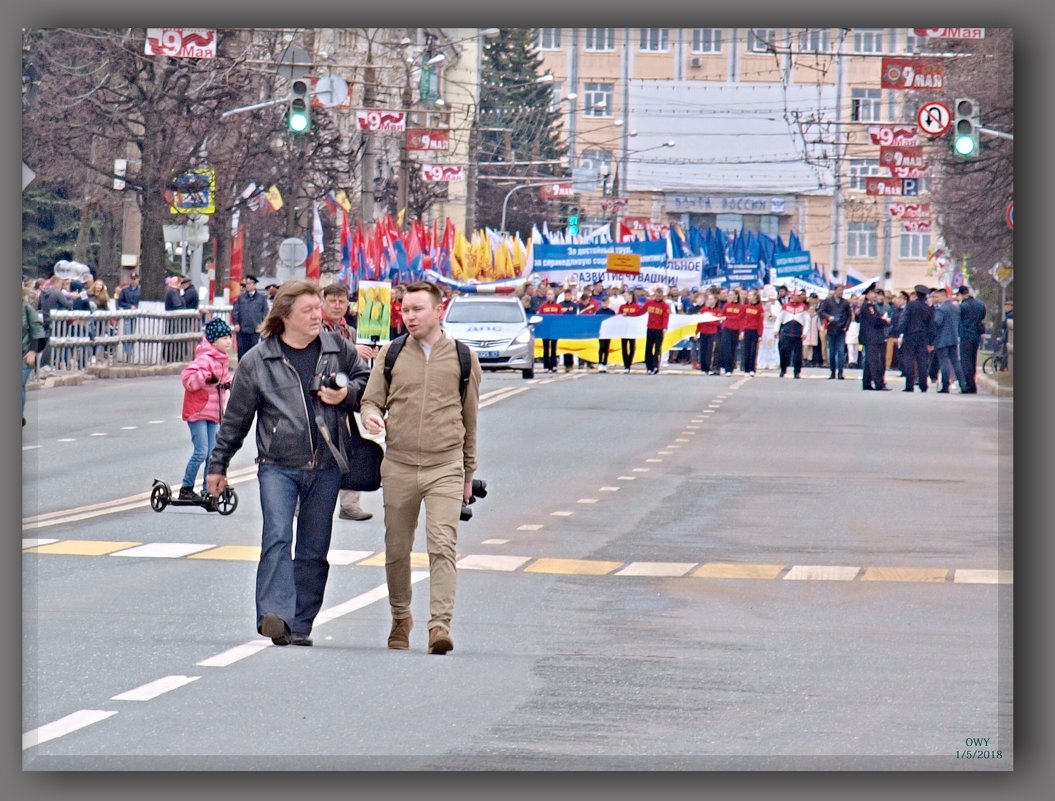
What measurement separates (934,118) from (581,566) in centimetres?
603

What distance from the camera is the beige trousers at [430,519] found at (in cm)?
1008

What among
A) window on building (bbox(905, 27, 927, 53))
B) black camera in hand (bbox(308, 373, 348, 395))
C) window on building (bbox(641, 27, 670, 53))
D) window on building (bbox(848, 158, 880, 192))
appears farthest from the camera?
window on building (bbox(848, 158, 880, 192))

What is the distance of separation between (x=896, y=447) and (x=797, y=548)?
9661 mm

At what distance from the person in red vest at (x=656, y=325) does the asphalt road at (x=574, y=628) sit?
61.0ft

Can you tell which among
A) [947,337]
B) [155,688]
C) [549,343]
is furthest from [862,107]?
[549,343]

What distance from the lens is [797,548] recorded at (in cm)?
1598

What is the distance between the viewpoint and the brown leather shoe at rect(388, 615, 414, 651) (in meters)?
10.9

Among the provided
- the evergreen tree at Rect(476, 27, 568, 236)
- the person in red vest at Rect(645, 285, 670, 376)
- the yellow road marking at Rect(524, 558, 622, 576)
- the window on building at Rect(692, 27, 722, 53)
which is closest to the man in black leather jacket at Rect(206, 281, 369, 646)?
the window on building at Rect(692, 27, 722, 53)

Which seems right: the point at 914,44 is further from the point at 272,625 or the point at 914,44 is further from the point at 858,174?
the point at 858,174

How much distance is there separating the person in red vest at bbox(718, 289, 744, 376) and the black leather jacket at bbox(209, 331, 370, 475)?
31.9m

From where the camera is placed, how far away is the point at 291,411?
31.9 feet

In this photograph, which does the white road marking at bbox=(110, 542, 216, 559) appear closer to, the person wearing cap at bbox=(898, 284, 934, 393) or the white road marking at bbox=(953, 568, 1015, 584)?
the white road marking at bbox=(953, 568, 1015, 584)

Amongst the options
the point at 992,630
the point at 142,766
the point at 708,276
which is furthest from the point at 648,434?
the point at 708,276

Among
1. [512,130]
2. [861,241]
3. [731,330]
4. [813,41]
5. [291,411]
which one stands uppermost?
[512,130]
